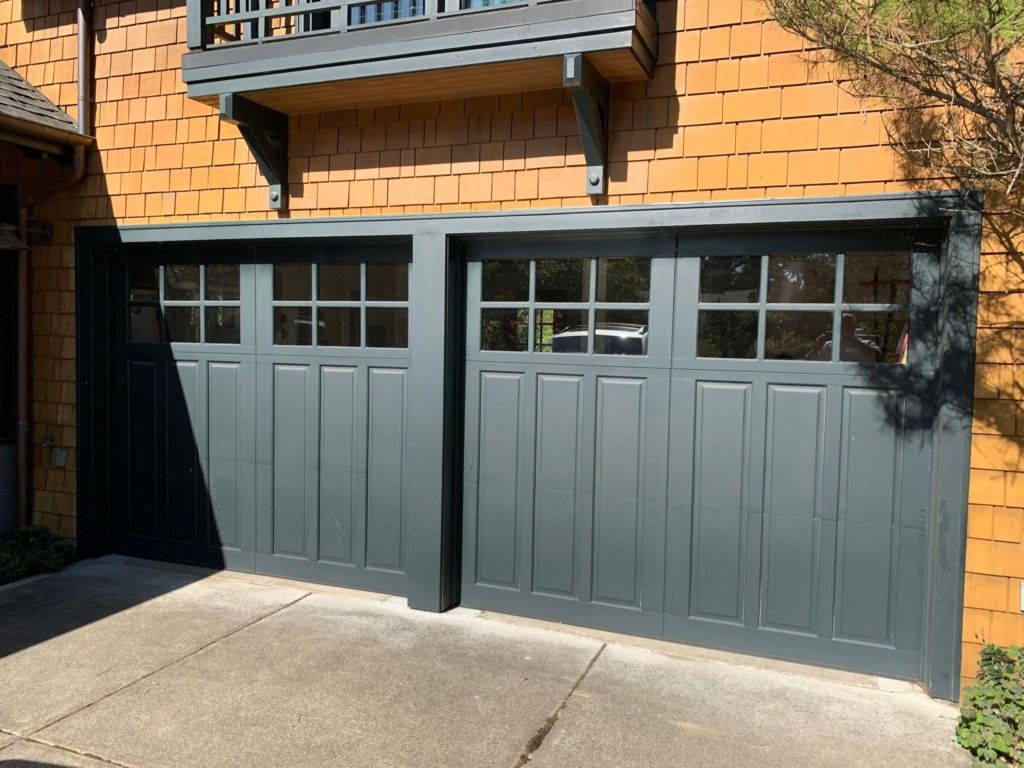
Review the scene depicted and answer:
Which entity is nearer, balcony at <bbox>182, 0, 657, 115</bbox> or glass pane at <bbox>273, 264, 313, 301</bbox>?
balcony at <bbox>182, 0, 657, 115</bbox>

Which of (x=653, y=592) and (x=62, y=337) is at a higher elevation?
(x=62, y=337)

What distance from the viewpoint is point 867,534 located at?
14.2 feet

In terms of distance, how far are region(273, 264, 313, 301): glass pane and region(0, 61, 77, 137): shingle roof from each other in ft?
6.13

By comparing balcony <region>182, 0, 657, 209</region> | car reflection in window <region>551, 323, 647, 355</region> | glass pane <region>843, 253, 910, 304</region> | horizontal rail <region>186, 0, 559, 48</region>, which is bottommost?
car reflection in window <region>551, 323, 647, 355</region>

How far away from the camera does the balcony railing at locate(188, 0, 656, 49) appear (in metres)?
4.70

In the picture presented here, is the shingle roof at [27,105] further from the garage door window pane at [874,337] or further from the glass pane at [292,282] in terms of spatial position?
the garage door window pane at [874,337]

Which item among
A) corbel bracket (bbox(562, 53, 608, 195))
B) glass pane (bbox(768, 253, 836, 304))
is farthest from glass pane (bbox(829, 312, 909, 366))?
corbel bracket (bbox(562, 53, 608, 195))

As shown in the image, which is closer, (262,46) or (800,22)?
(800,22)

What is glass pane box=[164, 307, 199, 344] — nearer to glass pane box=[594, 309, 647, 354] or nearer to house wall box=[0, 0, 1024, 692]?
house wall box=[0, 0, 1024, 692]

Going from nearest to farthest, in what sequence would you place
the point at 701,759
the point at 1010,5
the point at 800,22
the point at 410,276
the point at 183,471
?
the point at 1010,5, the point at 800,22, the point at 701,759, the point at 410,276, the point at 183,471

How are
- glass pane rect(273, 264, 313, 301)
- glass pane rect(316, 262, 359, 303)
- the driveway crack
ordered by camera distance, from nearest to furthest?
the driveway crack → glass pane rect(316, 262, 359, 303) → glass pane rect(273, 264, 313, 301)

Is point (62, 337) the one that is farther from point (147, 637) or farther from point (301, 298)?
point (147, 637)

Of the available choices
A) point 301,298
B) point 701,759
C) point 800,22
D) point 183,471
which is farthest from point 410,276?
point 701,759

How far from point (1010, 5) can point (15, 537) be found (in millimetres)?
6949
